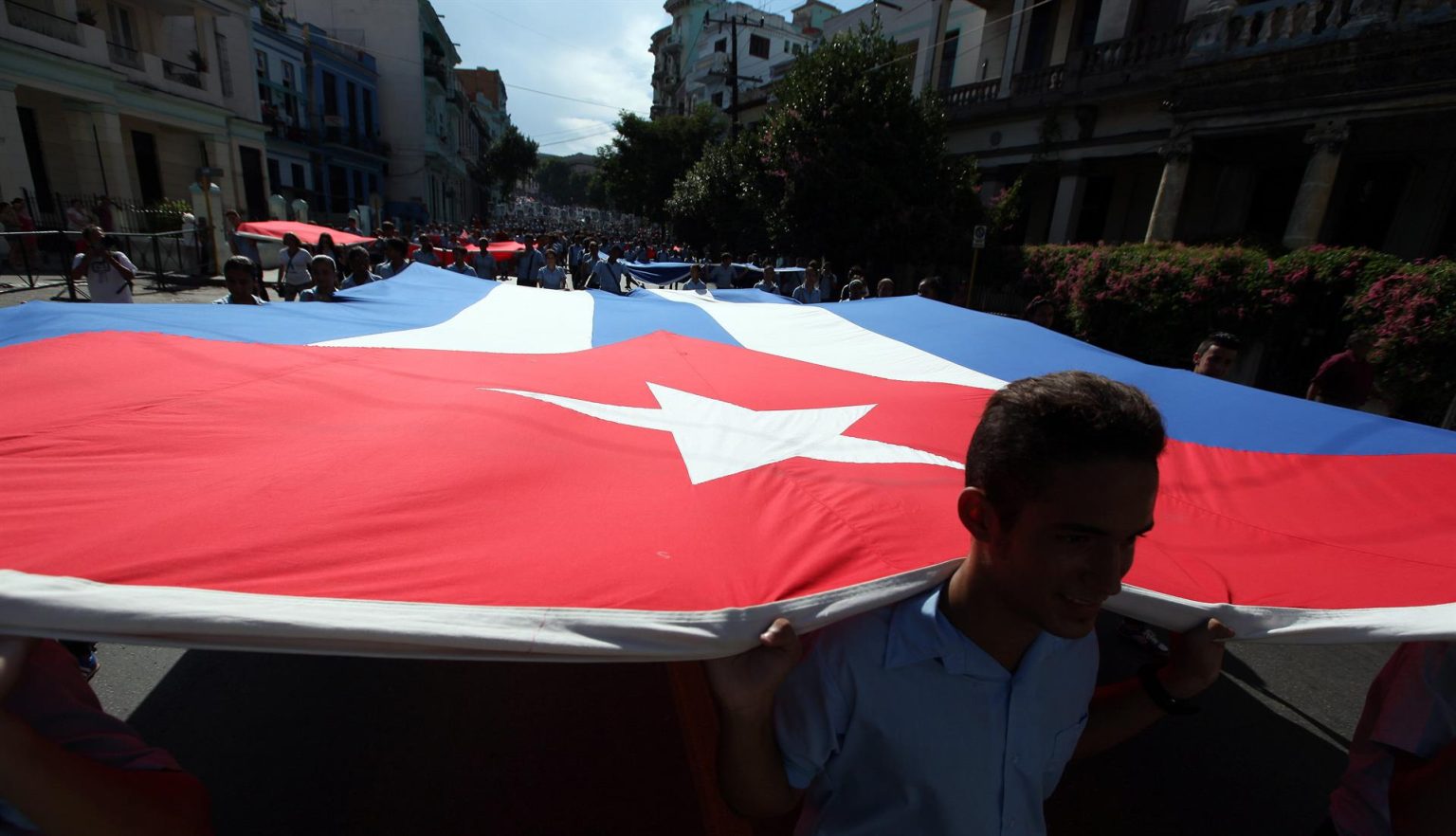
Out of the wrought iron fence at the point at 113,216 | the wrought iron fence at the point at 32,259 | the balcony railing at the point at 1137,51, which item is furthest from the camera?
the wrought iron fence at the point at 113,216

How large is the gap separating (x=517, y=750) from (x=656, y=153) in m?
34.2

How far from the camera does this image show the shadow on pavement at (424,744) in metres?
2.33

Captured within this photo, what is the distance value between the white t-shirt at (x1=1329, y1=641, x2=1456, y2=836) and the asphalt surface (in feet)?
3.79

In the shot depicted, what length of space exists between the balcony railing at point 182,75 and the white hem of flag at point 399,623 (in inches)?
976

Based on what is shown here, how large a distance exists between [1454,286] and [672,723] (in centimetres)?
949

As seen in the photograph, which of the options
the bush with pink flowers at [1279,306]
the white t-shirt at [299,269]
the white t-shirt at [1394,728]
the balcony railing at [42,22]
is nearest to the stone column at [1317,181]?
the bush with pink flowers at [1279,306]

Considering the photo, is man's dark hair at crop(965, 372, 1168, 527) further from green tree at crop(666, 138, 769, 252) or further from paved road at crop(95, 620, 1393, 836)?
green tree at crop(666, 138, 769, 252)

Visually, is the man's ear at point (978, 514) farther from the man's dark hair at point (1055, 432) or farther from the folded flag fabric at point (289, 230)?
the folded flag fabric at point (289, 230)

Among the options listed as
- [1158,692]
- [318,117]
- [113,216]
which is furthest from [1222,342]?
[318,117]

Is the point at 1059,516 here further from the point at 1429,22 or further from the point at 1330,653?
the point at 1429,22

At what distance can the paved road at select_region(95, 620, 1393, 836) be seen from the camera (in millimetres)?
2359

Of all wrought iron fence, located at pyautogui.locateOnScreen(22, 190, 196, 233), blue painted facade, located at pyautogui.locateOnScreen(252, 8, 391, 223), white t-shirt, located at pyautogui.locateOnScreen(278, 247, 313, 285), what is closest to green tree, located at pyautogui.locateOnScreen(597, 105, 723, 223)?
blue painted facade, located at pyautogui.locateOnScreen(252, 8, 391, 223)

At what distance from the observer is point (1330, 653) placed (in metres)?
3.73

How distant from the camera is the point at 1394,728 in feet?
4.72
